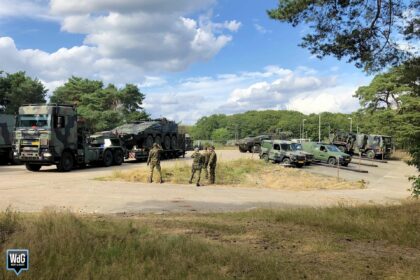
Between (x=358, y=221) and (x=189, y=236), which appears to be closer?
(x=189, y=236)

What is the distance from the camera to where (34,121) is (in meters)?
23.6

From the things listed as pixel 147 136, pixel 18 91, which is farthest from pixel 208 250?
pixel 18 91

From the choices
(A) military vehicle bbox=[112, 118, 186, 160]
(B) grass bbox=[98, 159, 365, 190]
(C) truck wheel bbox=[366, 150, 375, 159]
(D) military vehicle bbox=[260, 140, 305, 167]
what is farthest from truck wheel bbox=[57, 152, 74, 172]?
(C) truck wheel bbox=[366, 150, 375, 159]

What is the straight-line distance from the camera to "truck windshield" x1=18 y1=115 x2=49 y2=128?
23578mm

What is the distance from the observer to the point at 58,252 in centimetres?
564

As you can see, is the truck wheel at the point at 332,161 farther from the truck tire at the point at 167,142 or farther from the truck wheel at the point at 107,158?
the truck wheel at the point at 107,158

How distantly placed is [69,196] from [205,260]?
33.0ft

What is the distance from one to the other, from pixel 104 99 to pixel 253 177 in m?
53.4

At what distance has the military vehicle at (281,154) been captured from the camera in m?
30.9

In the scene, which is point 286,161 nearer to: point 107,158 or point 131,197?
point 107,158

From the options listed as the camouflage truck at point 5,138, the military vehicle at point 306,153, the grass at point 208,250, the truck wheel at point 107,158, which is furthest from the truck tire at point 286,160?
the grass at point 208,250

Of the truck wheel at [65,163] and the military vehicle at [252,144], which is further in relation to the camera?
the military vehicle at [252,144]

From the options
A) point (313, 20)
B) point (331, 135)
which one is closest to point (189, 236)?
point (313, 20)

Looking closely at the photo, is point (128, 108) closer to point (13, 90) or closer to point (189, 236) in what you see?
point (13, 90)
